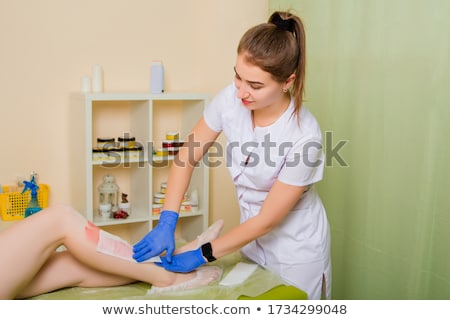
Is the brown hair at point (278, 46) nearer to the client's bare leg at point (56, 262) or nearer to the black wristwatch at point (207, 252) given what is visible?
the black wristwatch at point (207, 252)

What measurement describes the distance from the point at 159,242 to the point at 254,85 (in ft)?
1.78

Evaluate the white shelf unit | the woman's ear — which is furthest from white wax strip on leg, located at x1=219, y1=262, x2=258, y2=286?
the white shelf unit

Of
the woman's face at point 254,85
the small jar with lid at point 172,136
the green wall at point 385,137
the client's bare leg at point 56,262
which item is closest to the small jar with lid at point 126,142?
the small jar with lid at point 172,136

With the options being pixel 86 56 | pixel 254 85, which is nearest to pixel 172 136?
pixel 86 56

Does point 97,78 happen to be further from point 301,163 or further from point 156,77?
point 301,163

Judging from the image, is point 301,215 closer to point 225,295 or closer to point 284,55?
point 225,295

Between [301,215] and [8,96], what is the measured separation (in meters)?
1.53

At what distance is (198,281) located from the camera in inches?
64.3

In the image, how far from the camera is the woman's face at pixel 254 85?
1.50 metres

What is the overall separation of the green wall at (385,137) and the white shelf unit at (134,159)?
698 millimetres

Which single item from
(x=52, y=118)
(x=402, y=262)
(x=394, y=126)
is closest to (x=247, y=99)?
(x=394, y=126)

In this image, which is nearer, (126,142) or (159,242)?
(159,242)

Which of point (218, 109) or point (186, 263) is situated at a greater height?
point (218, 109)

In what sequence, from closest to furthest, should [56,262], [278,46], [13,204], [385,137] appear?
[278,46] → [56,262] → [385,137] → [13,204]
